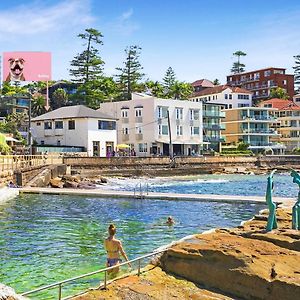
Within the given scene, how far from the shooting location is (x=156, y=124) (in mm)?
81625

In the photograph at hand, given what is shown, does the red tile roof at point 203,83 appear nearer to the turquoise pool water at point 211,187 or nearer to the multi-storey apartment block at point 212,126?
the multi-storey apartment block at point 212,126

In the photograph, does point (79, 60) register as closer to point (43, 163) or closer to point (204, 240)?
point (43, 163)

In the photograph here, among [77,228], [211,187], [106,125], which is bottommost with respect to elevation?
[211,187]

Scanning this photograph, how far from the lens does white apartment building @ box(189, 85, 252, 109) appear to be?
117 metres

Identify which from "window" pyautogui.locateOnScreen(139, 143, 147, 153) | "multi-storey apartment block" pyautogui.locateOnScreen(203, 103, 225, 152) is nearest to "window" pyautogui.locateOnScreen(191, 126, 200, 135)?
"multi-storey apartment block" pyautogui.locateOnScreen(203, 103, 225, 152)

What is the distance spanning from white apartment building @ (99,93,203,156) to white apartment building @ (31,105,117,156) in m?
8.61

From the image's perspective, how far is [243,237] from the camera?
1359 centimetres

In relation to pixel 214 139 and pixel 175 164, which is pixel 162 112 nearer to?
pixel 175 164

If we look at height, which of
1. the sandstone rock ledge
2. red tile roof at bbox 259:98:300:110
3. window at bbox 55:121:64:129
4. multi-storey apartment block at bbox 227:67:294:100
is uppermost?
multi-storey apartment block at bbox 227:67:294:100

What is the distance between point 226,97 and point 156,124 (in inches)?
1578

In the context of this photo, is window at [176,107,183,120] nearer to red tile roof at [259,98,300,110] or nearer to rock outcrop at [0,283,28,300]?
red tile roof at [259,98,300,110]

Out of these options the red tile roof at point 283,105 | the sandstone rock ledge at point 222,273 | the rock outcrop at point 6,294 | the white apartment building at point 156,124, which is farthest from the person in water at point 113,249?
the red tile roof at point 283,105

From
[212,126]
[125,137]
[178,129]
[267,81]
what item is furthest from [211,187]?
[267,81]

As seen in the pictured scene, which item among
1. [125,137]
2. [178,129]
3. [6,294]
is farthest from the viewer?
[178,129]
